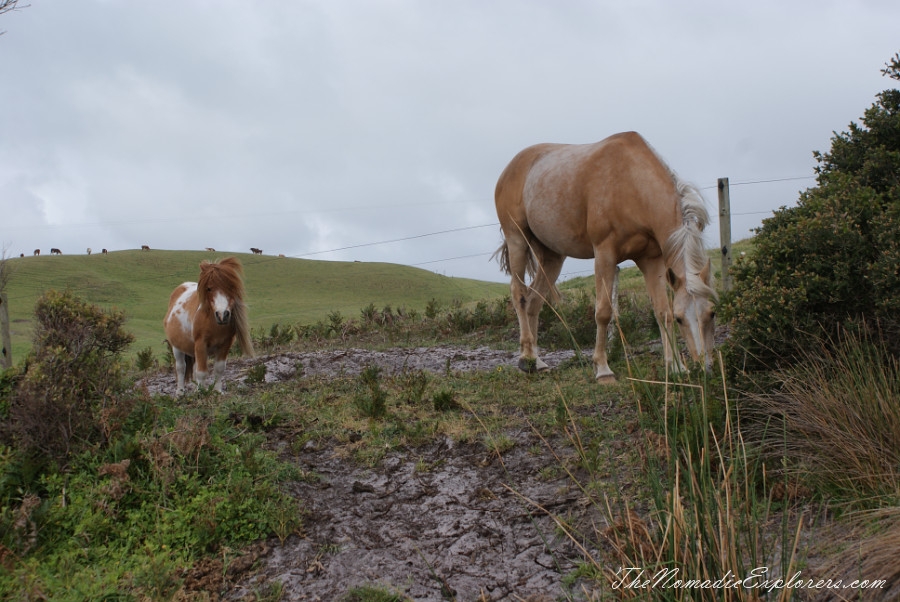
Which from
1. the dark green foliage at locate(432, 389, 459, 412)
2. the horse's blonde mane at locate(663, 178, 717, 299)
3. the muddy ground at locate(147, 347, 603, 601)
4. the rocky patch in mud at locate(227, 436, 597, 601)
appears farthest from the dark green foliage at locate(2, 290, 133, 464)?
the horse's blonde mane at locate(663, 178, 717, 299)

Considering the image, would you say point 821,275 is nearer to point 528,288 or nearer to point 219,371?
point 528,288

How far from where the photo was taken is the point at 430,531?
3910 mm

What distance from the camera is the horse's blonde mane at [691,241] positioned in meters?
5.16

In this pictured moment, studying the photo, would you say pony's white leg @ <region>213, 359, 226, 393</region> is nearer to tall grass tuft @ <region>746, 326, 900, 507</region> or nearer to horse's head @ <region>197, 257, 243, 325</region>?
horse's head @ <region>197, 257, 243, 325</region>

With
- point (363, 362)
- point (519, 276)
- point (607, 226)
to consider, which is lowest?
point (363, 362)

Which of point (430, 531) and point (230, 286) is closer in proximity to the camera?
point (430, 531)

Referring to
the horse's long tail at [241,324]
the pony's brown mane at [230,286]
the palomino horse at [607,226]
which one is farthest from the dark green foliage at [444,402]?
the horse's long tail at [241,324]

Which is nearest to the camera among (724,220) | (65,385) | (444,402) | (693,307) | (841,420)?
(841,420)

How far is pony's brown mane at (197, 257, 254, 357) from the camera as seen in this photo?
7.62m

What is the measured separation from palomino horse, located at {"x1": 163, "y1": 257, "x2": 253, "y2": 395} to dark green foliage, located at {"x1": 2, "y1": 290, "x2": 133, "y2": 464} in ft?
6.89

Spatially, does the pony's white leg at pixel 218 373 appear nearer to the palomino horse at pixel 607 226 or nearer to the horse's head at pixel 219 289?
the horse's head at pixel 219 289

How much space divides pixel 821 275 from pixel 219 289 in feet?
20.6

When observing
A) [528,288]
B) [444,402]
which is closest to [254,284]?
[528,288]

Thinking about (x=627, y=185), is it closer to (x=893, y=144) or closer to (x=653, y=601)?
(x=893, y=144)
